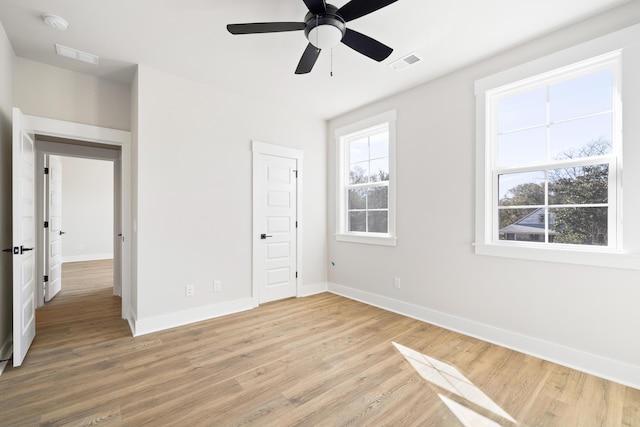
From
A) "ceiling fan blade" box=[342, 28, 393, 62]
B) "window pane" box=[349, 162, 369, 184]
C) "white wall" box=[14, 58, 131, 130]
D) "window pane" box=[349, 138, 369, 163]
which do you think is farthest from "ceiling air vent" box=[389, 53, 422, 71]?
"white wall" box=[14, 58, 131, 130]

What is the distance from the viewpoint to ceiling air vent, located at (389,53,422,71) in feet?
9.44

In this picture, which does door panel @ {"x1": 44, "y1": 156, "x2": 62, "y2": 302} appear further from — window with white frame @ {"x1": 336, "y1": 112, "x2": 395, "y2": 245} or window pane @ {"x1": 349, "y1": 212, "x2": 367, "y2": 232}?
window pane @ {"x1": 349, "y1": 212, "x2": 367, "y2": 232}

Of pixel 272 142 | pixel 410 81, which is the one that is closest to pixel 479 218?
pixel 410 81

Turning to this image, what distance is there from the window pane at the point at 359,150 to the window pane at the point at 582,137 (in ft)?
7.38

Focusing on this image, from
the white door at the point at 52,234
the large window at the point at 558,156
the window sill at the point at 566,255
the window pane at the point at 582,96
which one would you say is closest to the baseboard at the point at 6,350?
the white door at the point at 52,234

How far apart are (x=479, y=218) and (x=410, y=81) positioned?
1754 mm

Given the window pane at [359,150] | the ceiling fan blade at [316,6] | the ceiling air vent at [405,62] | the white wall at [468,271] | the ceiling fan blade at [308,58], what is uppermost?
the ceiling air vent at [405,62]

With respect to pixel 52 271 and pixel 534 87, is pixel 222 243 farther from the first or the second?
pixel 534 87

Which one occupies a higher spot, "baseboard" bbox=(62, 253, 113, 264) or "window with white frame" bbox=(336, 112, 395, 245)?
"window with white frame" bbox=(336, 112, 395, 245)

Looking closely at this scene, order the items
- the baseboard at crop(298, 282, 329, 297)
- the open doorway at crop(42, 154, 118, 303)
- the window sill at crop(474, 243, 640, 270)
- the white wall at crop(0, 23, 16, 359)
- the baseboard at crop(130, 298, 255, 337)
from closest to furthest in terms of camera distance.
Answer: the window sill at crop(474, 243, 640, 270) < the white wall at crop(0, 23, 16, 359) < the baseboard at crop(130, 298, 255, 337) < the baseboard at crop(298, 282, 329, 297) < the open doorway at crop(42, 154, 118, 303)

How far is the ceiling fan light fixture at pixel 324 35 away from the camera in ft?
6.41

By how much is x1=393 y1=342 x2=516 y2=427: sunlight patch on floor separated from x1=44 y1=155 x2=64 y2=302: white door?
16.4 feet

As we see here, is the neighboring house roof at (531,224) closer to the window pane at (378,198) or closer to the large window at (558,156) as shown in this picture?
the large window at (558,156)

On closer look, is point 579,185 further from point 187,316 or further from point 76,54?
point 76,54
